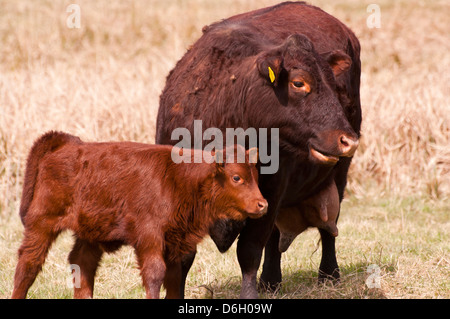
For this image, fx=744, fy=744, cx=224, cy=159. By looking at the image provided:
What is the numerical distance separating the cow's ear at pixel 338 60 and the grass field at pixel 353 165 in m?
1.72

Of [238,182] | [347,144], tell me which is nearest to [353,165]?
[347,144]

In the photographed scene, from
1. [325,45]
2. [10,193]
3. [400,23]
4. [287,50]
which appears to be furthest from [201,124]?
[400,23]

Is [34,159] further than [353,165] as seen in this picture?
No

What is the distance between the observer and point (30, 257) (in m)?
4.95

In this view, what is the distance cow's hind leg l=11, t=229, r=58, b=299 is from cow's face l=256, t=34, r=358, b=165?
67.4 inches

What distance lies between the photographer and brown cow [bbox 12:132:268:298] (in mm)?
4668

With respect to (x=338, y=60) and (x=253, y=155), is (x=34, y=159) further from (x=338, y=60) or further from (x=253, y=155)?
(x=338, y=60)

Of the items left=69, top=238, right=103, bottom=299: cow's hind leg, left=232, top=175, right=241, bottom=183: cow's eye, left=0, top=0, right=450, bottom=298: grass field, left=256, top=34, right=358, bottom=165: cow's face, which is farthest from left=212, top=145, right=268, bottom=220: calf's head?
left=0, top=0, right=450, bottom=298: grass field

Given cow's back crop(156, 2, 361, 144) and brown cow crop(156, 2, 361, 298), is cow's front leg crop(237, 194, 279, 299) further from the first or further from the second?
cow's back crop(156, 2, 361, 144)

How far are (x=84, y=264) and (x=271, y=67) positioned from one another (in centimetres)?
193

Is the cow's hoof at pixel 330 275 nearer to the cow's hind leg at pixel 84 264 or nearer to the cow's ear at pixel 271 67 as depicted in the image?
the cow's hind leg at pixel 84 264

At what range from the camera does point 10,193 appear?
9.60 m
